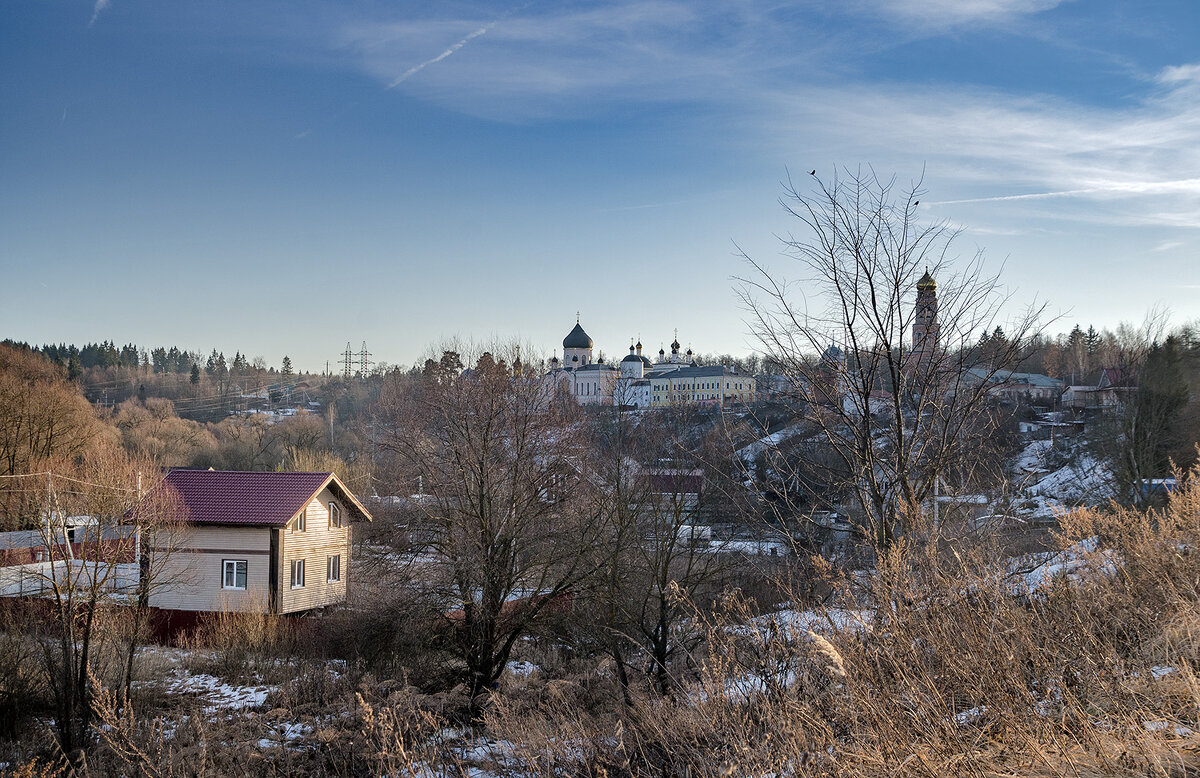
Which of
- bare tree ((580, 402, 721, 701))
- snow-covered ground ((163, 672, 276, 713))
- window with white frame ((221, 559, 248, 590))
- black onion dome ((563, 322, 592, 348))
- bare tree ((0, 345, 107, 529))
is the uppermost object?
black onion dome ((563, 322, 592, 348))

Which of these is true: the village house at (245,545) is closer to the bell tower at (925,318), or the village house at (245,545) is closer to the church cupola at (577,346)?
the bell tower at (925,318)

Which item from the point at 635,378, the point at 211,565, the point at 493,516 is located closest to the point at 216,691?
the point at 211,565

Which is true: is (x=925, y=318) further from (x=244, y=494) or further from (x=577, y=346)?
(x=577, y=346)

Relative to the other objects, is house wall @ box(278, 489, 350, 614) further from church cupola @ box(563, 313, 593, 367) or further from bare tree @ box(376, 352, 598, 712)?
church cupola @ box(563, 313, 593, 367)

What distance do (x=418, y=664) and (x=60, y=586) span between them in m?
7.06

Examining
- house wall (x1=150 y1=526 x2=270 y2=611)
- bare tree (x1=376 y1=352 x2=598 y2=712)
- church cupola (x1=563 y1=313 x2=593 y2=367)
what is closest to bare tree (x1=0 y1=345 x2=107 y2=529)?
house wall (x1=150 y1=526 x2=270 y2=611)

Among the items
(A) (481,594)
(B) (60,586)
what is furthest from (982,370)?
(B) (60,586)

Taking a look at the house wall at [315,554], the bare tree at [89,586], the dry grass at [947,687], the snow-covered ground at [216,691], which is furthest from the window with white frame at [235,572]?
the dry grass at [947,687]

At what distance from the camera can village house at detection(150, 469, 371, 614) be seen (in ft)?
76.5

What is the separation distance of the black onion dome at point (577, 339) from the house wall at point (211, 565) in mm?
99205

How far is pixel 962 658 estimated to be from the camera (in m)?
4.58

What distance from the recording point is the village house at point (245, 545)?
918 inches

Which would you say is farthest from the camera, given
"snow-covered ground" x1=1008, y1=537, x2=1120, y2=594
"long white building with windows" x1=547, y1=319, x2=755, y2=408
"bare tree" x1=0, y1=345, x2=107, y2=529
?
"long white building with windows" x1=547, y1=319, x2=755, y2=408

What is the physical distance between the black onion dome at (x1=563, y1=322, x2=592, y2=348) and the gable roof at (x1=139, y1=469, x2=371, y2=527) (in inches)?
3809
